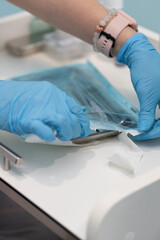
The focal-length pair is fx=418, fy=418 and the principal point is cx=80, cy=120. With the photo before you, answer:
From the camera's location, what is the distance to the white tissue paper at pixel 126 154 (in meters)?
0.81

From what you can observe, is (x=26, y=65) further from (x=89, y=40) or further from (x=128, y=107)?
(x=128, y=107)

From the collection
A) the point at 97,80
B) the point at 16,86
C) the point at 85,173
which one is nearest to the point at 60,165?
the point at 85,173

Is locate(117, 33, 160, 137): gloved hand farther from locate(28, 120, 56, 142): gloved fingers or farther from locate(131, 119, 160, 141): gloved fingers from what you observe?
locate(28, 120, 56, 142): gloved fingers

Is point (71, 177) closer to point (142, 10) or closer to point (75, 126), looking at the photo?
point (75, 126)

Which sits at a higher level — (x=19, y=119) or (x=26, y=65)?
(x=19, y=119)

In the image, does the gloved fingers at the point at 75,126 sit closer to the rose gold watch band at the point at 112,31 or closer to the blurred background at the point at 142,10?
the rose gold watch band at the point at 112,31

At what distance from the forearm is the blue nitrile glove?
29cm

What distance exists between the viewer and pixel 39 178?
31.3 inches

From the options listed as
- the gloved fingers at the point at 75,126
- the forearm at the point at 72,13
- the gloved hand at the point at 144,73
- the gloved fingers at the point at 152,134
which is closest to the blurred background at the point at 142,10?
the forearm at the point at 72,13

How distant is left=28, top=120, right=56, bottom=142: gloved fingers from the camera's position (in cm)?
73

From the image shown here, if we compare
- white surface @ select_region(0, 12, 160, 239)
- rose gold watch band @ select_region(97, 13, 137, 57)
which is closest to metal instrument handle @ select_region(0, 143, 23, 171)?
white surface @ select_region(0, 12, 160, 239)

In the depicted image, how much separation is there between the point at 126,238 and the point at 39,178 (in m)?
0.20

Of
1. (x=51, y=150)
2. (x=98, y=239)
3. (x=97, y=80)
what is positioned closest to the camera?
(x=98, y=239)

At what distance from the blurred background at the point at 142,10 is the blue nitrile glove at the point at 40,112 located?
1.78 meters
